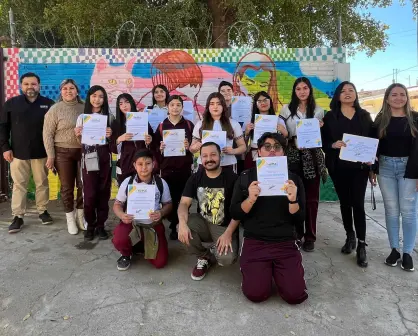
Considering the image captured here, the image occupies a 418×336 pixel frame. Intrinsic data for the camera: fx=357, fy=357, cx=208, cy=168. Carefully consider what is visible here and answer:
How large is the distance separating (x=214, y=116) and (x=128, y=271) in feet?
6.12

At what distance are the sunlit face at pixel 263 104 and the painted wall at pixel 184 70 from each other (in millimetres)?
2051

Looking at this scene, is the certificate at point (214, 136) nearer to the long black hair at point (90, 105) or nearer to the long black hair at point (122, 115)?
the long black hair at point (122, 115)

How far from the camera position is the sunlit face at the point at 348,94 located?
12.3ft

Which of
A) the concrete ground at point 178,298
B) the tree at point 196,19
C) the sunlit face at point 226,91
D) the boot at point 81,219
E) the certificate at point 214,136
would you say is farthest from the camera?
the tree at point 196,19

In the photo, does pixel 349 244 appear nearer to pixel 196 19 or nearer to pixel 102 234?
pixel 102 234

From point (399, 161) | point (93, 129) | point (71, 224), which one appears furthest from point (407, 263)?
point (71, 224)

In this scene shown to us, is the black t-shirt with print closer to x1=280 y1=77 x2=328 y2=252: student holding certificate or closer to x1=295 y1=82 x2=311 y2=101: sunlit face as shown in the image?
x1=280 y1=77 x2=328 y2=252: student holding certificate

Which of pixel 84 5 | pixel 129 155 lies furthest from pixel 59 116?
pixel 84 5

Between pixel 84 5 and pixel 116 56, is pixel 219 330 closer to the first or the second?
pixel 116 56

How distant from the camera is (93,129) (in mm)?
4145

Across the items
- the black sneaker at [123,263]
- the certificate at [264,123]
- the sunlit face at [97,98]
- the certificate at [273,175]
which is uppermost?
the sunlit face at [97,98]

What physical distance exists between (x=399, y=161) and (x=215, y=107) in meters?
1.95

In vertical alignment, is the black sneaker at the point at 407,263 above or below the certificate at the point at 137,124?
below

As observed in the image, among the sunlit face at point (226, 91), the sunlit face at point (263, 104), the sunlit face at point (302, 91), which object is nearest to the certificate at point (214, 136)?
the sunlit face at point (263, 104)
